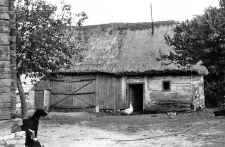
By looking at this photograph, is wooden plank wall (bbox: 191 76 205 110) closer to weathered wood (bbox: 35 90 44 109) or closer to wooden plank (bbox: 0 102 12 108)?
weathered wood (bbox: 35 90 44 109)

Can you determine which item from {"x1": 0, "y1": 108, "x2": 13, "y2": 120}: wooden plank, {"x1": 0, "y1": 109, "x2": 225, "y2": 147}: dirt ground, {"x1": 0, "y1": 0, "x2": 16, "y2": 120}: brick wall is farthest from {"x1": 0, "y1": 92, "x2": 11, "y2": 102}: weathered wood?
{"x1": 0, "y1": 109, "x2": 225, "y2": 147}: dirt ground

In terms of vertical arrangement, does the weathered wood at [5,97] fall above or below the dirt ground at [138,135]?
above

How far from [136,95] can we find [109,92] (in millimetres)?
2326

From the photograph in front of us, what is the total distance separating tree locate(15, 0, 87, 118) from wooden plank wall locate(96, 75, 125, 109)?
17.6ft

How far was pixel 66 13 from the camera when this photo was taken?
15.6 meters

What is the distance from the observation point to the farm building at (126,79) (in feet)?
62.9

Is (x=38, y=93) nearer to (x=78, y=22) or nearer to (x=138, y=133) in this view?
(x=78, y=22)

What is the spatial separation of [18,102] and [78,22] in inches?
383

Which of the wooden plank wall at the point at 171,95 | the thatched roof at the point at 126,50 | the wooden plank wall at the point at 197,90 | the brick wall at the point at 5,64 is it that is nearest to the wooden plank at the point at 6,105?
the brick wall at the point at 5,64

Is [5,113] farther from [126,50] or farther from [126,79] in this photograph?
[126,50]

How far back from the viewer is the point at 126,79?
2022 cm

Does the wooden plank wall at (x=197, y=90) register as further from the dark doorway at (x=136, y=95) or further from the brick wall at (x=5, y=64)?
the brick wall at (x=5, y=64)

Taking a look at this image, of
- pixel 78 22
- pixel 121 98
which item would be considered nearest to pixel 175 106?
pixel 121 98

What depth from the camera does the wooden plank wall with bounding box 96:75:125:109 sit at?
2030cm
